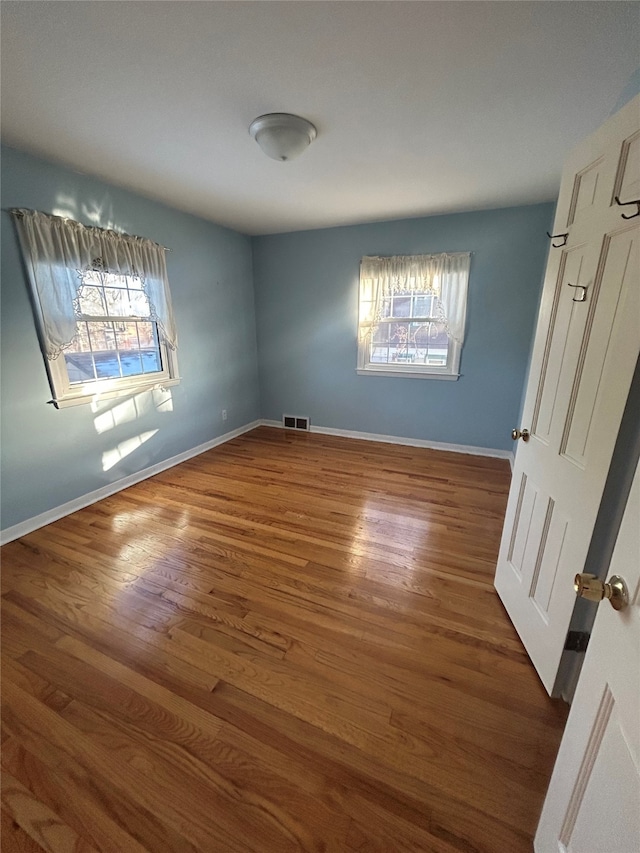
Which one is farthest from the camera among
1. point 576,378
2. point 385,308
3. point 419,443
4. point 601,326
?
point 419,443

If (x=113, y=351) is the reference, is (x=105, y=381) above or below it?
below

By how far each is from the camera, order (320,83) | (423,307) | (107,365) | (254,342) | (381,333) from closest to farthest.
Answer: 1. (320,83)
2. (107,365)
3. (423,307)
4. (381,333)
5. (254,342)

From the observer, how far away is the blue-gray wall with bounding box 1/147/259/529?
221 centimetres

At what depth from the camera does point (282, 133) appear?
178 centimetres

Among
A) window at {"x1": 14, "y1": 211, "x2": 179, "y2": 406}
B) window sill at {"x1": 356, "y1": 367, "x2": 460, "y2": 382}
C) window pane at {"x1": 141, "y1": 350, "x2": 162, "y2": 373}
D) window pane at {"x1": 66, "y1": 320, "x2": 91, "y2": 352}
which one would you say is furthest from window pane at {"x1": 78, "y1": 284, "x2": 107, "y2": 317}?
window sill at {"x1": 356, "y1": 367, "x2": 460, "y2": 382}

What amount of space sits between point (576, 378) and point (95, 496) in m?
3.29

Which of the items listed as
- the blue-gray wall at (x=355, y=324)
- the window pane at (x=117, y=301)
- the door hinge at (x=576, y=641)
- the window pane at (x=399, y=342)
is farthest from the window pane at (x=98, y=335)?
the door hinge at (x=576, y=641)

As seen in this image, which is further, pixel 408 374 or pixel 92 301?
pixel 408 374

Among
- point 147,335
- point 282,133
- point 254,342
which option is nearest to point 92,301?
point 147,335

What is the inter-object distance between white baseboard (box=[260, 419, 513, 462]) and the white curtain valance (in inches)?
106

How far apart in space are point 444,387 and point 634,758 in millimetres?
3476

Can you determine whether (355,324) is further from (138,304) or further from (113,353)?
(113,353)

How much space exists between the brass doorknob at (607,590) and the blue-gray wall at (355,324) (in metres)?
3.20

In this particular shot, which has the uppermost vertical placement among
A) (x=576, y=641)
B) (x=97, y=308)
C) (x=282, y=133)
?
(x=282, y=133)
